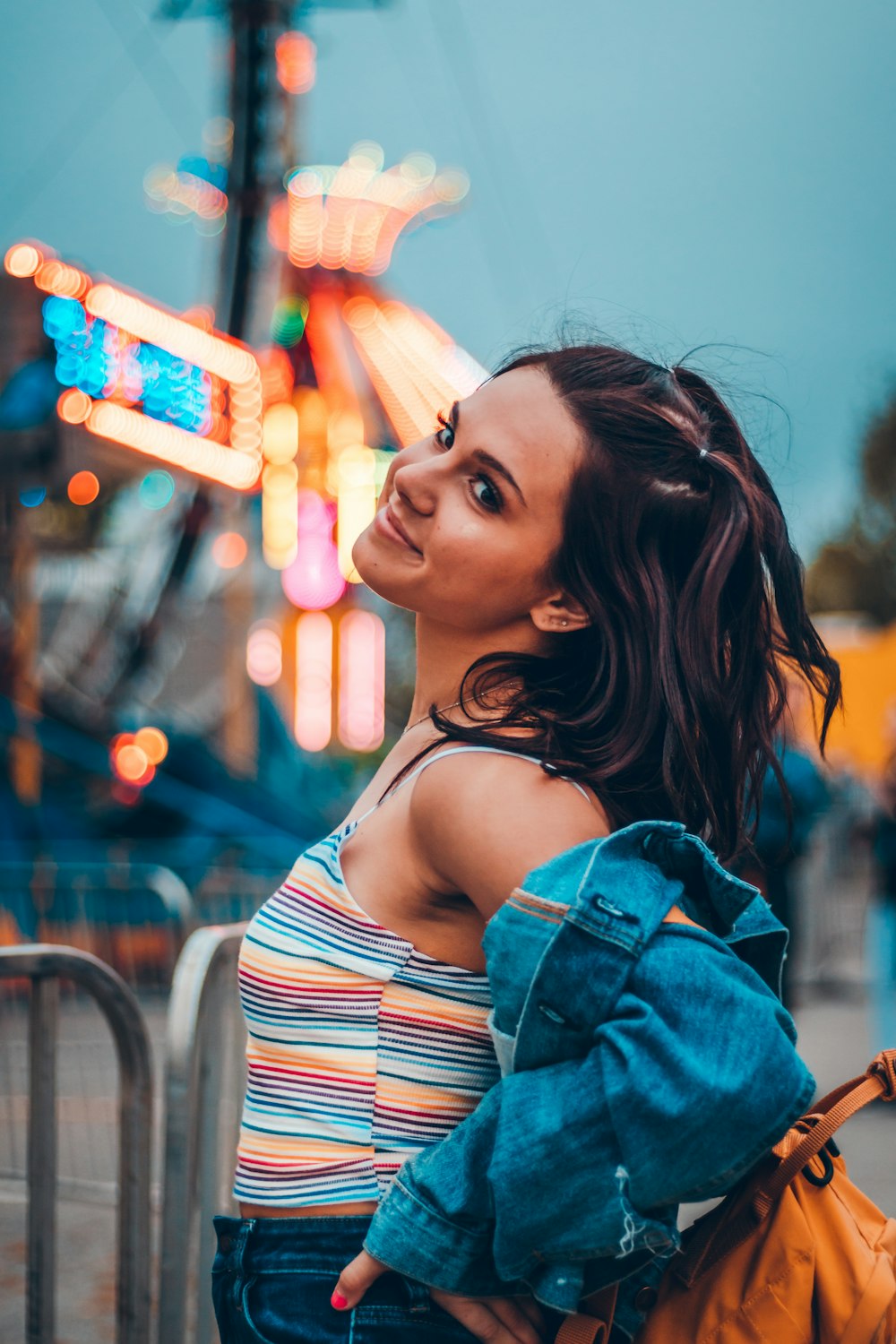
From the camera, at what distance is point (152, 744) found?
1133 cm

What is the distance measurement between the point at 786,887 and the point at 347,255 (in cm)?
1600

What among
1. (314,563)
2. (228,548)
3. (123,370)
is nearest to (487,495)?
(123,370)

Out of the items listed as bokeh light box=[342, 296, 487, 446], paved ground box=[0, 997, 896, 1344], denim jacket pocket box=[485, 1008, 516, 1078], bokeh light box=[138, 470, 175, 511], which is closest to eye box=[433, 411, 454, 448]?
denim jacket pocket box=[485, 1008, 516, 1078]

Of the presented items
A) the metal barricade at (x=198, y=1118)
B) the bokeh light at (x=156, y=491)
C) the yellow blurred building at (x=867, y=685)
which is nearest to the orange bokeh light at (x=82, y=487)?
the bokeh light at (x=156, y=491)

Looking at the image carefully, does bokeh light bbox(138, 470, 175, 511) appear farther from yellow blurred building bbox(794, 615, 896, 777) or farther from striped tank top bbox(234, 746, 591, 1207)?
yellow blurred building bbox(794, 615, 896, 777)

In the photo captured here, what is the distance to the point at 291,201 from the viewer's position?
18969 millimetres

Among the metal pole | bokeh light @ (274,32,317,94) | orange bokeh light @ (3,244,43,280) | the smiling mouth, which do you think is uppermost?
bokeh light @ (274,32,317,94)

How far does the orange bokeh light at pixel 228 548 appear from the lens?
16.0m

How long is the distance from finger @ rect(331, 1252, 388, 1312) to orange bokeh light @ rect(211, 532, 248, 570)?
14.9 metres

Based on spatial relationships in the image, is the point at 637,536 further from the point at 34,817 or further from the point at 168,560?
the point at 168,560

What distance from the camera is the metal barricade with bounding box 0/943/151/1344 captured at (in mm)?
2152

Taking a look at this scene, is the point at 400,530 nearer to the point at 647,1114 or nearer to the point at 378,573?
the point at 378,573

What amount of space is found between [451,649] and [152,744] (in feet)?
33.7

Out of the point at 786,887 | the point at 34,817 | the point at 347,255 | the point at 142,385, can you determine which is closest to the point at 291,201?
the point at 347,255
